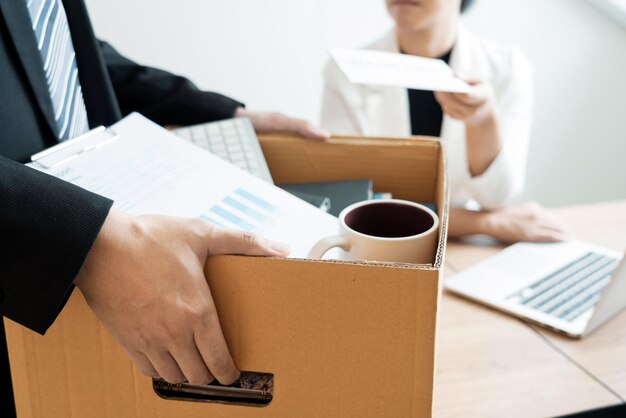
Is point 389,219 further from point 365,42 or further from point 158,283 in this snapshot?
point 365,42

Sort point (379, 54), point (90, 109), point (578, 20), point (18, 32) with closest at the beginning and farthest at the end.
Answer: point (18, 32)
point (90, 109)
point (379, 54)
point (578, 20)

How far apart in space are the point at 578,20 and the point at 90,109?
2295mm

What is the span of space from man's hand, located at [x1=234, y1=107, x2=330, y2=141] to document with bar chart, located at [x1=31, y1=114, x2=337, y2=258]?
22cm

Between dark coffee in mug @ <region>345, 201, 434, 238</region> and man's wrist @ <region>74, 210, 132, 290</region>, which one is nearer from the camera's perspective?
man's wrist @ <region>74, 210, 132, 290</region>

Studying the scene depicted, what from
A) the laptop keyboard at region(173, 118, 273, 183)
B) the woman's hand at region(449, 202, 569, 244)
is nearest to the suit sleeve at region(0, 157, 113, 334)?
the laptop keyboard at region(173, 118, 273, 183)

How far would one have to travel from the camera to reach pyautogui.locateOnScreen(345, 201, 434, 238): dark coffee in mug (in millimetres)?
681

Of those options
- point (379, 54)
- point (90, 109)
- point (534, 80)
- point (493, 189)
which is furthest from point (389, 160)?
point (534, 80)

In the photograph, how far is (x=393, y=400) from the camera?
1.79 ft

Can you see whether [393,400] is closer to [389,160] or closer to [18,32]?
[389,160]

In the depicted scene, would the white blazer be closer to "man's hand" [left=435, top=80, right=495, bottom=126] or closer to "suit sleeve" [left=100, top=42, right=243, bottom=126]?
"man's hand" [left=435, top=80, right=495, bottom=126]

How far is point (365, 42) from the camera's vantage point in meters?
2.50

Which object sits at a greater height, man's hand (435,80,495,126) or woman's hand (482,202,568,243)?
man's hand (435,80,495,126)

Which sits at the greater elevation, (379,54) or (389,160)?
(379,54)

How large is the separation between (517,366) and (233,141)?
0.49m
